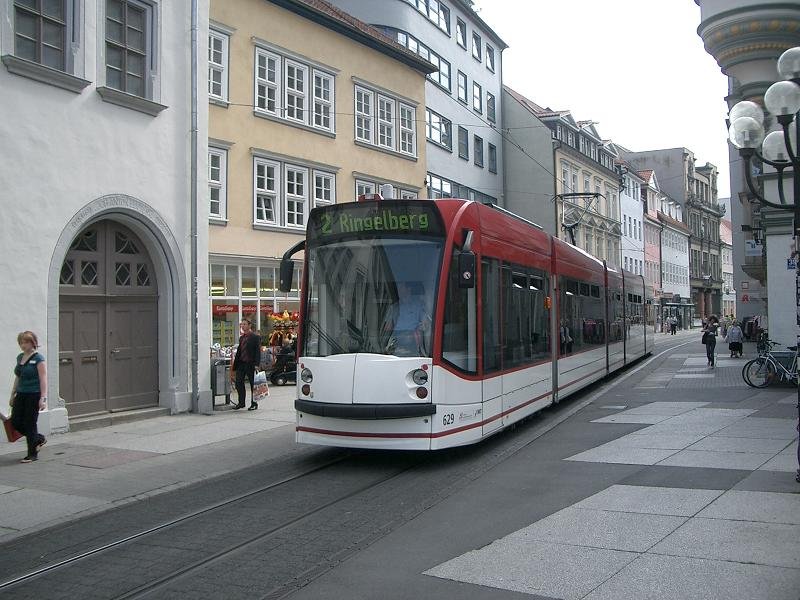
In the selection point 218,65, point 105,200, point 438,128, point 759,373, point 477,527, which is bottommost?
point 477,527

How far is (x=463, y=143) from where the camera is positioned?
3853 centimetres

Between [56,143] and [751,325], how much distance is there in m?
38.3

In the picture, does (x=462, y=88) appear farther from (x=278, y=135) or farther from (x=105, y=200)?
(x=105, y=200)

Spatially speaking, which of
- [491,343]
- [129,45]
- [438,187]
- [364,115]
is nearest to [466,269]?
[491,343]

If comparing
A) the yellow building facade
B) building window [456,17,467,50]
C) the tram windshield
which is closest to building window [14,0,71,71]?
the tram windshield

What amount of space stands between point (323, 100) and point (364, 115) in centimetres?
211

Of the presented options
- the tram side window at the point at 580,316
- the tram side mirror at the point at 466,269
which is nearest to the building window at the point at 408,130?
the tram side window at the point at 580,316

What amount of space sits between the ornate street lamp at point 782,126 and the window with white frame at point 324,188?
1429 centimetres

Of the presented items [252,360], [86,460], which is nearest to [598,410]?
[252,360]

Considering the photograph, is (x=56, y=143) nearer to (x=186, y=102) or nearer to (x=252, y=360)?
(x=186, y=102)

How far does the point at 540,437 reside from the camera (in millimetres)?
11930

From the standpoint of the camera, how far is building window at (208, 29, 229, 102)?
20.5 m

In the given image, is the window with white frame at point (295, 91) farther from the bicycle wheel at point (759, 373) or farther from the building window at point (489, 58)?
the building window at point (489, 58)

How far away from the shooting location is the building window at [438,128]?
34.0m
